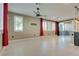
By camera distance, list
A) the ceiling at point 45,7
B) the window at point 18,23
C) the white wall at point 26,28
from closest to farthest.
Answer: the ceiling at point 45,7
the white wall at point 26,28
the window at point 18,23

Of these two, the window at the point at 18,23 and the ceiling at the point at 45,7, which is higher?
the ceiling at the point at 45,7

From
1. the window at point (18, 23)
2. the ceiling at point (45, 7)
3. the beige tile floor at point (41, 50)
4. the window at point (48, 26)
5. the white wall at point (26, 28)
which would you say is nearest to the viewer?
the beige tile floor at point (41, 50)

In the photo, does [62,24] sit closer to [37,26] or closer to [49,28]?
[49,28]

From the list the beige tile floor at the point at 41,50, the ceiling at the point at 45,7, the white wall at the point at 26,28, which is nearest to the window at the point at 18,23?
the white wall at the point at 26,28

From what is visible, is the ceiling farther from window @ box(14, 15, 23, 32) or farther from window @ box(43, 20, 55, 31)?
window @ box(43, 20, 55, 31)

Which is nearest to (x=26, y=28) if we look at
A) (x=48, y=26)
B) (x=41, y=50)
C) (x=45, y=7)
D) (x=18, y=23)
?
(x=18, y=23)

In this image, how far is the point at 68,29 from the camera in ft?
75.9

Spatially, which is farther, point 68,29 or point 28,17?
point 68,29

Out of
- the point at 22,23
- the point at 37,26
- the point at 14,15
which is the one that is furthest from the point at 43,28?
the point at 14,15

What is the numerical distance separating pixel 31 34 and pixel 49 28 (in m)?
6.24

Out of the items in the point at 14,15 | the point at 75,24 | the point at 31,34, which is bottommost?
the point at 31,34

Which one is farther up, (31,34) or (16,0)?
(16,0)

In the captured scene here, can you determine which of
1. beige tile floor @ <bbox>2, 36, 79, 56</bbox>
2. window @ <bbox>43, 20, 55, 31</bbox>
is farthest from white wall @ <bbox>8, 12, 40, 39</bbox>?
beige tile floor @ <bbox>2, 36, 79, 56</bbox>

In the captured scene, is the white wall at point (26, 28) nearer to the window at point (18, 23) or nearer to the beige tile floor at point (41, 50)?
the window at point (18, 23)
